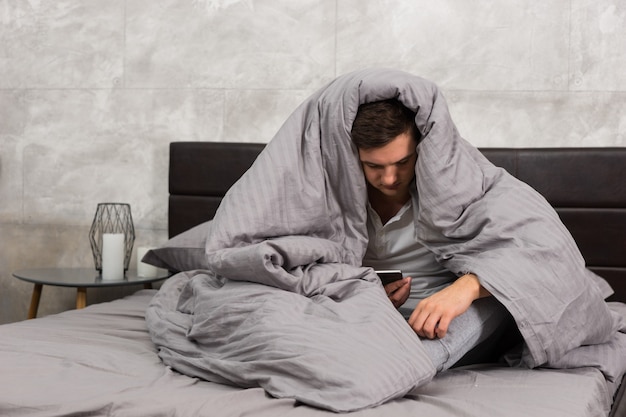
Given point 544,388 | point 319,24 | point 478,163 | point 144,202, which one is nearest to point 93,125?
point 144,202

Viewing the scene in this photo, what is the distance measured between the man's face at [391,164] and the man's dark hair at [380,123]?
17 millimetres

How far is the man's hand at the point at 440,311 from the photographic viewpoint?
1.45m

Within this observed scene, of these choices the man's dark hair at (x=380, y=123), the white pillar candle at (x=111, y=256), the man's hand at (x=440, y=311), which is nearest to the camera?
the man's hand at (x=440, y=311)

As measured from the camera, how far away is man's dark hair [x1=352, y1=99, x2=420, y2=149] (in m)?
1.67

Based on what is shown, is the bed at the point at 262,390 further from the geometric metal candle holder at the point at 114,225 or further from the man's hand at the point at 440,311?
the geometric metal candle holder at the point at 114,225

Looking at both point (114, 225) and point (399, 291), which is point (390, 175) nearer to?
point (399, 291)

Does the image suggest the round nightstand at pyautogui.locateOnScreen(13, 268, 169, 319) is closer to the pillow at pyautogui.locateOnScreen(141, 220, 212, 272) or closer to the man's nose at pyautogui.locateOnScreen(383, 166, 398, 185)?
the pillow at pyautogui.locateOnScreen(141, 220, 212, 272)

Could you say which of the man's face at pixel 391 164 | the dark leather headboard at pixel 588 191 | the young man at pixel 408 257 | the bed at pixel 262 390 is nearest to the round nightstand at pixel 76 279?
the bed at pixel 262 390

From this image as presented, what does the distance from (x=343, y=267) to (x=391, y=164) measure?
0.27 metres

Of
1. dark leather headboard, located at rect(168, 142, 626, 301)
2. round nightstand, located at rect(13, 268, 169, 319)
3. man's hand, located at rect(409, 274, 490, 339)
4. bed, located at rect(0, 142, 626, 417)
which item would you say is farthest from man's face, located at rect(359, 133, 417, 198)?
round nightstand, located at rect(13, 268, 169, 319)

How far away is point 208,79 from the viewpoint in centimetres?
279

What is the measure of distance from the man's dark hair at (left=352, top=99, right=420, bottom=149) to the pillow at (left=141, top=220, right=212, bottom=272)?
0.82 m

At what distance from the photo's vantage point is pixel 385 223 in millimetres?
1919

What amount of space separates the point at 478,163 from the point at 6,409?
1.19 metres
